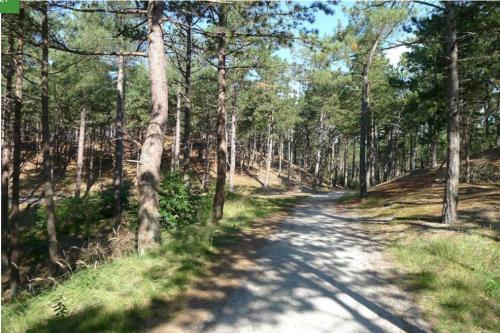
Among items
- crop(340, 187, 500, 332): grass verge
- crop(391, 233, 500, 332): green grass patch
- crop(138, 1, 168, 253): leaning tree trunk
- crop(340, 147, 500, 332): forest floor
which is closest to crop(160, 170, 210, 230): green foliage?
crop(138, 1, 168, 253): leaning tree trunk

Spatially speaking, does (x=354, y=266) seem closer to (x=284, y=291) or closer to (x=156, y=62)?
(x=284, y=291)

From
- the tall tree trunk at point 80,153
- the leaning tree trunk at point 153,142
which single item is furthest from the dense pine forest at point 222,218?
the tall tree trunk at point 80,153

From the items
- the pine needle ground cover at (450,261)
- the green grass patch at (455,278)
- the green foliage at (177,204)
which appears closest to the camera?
the green grass patch at (455,278)

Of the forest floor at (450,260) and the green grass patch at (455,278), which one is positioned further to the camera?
the forest floor at (450,260)

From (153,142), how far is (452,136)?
7927mm

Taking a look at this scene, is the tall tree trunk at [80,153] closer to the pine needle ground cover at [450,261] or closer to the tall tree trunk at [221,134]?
the tall tree trunk at [221,134]

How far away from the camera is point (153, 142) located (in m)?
7.54

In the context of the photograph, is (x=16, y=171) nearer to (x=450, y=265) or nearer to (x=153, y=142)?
(x=153, y=142)

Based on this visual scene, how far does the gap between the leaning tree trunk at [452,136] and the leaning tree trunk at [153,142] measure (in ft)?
24.8

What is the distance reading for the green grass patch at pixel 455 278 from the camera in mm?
5148

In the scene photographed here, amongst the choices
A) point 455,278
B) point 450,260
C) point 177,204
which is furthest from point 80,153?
point 455,278

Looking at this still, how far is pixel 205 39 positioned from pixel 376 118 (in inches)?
1050

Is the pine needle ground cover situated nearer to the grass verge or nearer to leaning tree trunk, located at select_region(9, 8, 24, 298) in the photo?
the grass verge

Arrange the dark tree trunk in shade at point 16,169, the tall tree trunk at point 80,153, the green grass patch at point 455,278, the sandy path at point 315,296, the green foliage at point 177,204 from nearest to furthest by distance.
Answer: the sandy path at point 315,296 → the green grass patch at point 455,278 → the green foliage at point 177,204 → the dark tree trunk in shade at point 16,169 → the tall tree trunk at point 80,153
